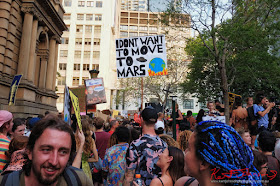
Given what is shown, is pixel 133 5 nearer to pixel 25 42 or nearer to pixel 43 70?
pixel 43 70

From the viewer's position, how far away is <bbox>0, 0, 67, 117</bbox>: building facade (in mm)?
15875

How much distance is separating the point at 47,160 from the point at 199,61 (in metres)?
28.7

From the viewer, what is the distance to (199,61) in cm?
2922

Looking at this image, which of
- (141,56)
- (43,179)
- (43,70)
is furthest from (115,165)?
(43,70)

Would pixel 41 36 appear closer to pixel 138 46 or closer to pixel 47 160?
pixel 138 46

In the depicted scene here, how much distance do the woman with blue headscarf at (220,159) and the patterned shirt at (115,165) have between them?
2792mm

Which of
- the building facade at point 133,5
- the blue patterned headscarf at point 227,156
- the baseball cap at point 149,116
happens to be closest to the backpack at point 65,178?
the blue patterned headscarf at point 227,156

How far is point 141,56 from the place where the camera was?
857 cm

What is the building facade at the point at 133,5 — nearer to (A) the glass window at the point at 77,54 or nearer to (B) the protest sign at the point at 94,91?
(A) the glass window at the point at 77,54

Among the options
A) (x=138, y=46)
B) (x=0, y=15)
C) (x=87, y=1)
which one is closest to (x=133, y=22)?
(x=87, y=1)

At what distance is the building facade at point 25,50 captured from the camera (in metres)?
15.9

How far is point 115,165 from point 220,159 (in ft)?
10.00

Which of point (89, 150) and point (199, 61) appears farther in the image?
point (199, 61)

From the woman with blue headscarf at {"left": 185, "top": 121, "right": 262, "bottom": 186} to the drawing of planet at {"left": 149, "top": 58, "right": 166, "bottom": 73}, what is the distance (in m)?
6.81
